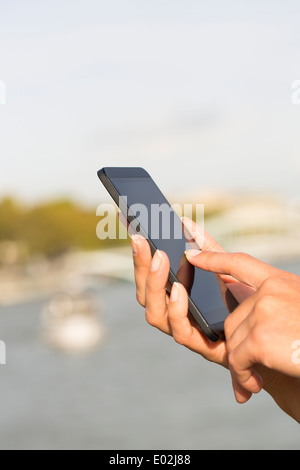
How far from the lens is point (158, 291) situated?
121 centimetres

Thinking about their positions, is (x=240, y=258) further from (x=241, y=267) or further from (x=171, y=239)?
(x=171, y=239)

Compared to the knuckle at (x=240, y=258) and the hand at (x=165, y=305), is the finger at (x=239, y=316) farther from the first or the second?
the hand at (x=165, y=305)

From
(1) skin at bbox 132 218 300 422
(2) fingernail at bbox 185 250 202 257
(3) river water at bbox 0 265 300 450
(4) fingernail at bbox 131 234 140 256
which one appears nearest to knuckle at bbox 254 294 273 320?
(1) skin at bbox 132 218 300 422

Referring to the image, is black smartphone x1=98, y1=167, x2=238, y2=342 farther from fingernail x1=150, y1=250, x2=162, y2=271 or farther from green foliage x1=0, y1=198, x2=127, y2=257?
green foliage x1=0, y1=198, x2=127, y2=257

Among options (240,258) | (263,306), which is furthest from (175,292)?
(263,306)

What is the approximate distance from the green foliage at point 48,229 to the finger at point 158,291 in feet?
130

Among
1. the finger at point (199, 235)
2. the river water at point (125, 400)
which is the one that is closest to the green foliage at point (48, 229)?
the river water at point (125, 400)

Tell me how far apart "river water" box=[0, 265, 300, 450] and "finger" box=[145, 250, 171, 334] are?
2294 cm

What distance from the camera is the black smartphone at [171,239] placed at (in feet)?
4.00

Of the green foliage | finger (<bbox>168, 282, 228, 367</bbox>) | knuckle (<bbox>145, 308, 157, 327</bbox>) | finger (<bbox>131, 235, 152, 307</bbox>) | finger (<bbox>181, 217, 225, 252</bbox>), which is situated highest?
Answer: the green foliage

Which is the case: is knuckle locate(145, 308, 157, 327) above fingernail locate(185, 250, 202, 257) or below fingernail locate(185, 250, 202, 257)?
below

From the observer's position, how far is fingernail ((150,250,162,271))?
1181 mm
